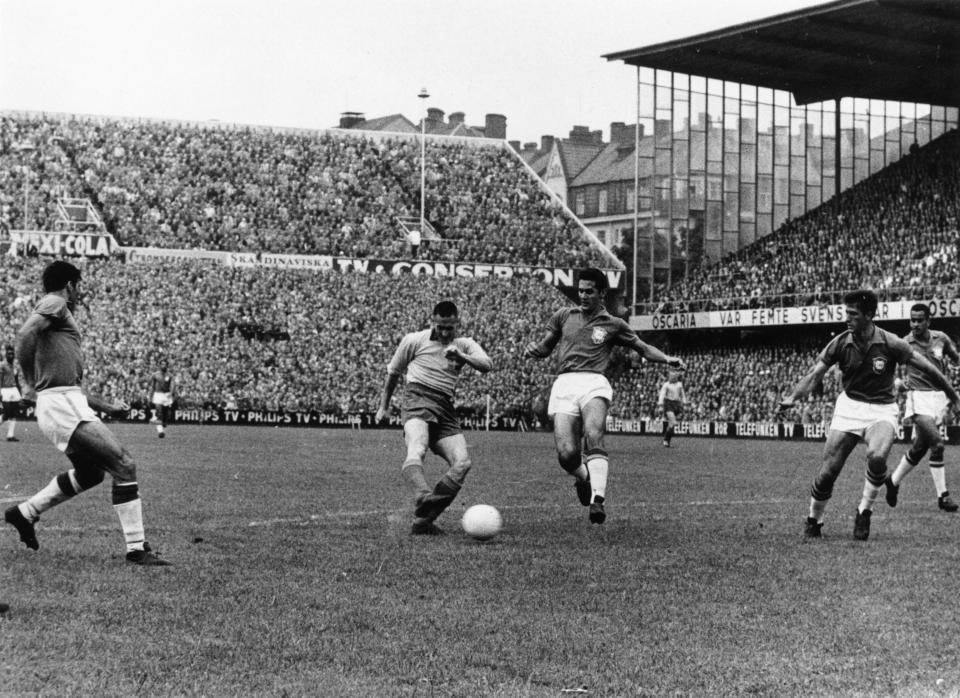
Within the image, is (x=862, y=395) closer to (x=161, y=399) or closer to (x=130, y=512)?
(x=130, y=512)

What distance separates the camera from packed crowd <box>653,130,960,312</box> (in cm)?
4322

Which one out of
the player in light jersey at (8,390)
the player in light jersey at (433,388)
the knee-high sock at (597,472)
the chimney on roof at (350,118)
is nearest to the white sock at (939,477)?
the knee-high sock at (597,472)

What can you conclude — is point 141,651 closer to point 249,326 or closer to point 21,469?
point 21,469

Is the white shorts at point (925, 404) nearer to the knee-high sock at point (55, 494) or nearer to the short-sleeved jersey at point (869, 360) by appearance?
the short-sleeved jersey at point (869, 360)

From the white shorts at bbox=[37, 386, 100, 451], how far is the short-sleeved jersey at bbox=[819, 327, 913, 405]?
6316 mm

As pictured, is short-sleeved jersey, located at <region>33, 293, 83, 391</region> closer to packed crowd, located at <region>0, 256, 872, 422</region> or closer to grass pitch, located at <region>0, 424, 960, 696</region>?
grass pitch, located at <region>0, 424, 960, 696</region>

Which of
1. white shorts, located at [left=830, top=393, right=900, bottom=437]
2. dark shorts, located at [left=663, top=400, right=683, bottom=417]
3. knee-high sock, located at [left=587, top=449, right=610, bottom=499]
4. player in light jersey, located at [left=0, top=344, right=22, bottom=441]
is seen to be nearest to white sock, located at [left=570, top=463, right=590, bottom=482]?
knee-high sock, located at [left=587, top=449, right=610, bottom=499]

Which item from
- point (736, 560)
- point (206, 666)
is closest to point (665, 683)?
point (206, 666)

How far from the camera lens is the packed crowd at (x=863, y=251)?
142 ft

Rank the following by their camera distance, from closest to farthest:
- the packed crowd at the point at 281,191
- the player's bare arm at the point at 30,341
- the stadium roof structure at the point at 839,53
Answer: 1. the player's bare arm at the point at 30,341
2. the stadium roof structure at the point at 839,53
3. the packed crowd at the point at 281,191

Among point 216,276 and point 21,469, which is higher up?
point 216,276

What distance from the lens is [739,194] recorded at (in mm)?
55125

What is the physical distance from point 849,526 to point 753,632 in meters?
5.95

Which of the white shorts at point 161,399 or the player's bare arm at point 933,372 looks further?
the white shorts at point 161,399
